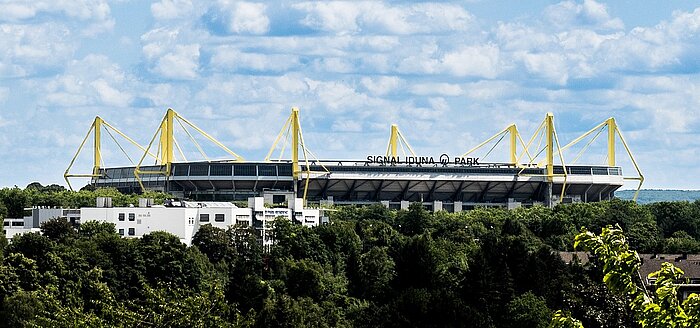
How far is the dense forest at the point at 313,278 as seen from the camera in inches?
2972

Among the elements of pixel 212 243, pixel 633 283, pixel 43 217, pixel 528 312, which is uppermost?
pixel 43 217

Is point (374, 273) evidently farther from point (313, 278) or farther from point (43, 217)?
point (43, 217)

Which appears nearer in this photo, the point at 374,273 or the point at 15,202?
the point at 374,273

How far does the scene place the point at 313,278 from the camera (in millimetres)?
107812

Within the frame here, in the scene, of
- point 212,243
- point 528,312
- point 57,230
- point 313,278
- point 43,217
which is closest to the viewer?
point 528,312

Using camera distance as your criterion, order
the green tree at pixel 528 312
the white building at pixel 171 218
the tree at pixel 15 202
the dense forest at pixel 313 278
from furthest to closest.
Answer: the tree at pixel 15 202 < the white building at pixel 171 218 < the green tree at pixel 528 312 < the dense forest at pixel 313 278

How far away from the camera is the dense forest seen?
75500mm

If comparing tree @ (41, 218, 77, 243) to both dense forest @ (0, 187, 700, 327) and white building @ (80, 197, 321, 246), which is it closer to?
dense forest @ (0, 187, 700, 327)

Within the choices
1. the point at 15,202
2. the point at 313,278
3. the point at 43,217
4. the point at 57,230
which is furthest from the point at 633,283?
the point at 15,202

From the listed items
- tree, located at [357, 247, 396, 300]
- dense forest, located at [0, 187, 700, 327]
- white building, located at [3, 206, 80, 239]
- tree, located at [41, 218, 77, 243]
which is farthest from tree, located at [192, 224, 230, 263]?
white building, located at [3, 206, 80, 239]

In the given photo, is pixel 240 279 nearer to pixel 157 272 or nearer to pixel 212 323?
pixel 157 272

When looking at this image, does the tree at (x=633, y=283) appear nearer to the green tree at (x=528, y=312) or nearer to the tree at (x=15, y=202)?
the green tree at (x=528, y=312)

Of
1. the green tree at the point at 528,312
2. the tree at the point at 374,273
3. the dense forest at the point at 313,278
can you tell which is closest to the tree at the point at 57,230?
the dense forest at the point at 313,278

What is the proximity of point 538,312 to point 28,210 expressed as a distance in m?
81.0
